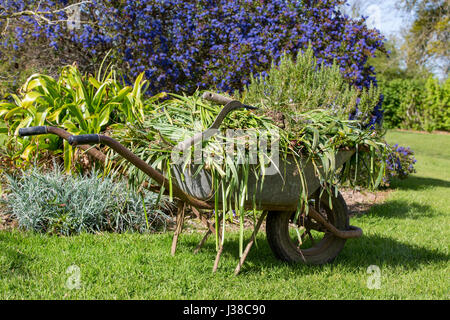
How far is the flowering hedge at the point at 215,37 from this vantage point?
5.90 meters

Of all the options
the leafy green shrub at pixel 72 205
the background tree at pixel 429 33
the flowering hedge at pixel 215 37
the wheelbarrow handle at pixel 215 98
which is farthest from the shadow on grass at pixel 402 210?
the background tree at pixel 429 33

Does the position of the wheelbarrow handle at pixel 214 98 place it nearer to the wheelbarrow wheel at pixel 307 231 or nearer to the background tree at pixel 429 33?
the wheelbarrow wheel at pixel 307 231

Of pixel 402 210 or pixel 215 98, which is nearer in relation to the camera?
pixel 215 98

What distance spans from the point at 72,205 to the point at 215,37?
339cm

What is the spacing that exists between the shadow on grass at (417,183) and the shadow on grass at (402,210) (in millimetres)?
1339

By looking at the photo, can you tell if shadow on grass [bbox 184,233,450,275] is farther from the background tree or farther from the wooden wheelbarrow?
the background tree

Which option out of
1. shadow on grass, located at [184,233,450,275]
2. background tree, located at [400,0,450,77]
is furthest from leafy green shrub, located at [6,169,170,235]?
background tree, located at [400,0,450,77]

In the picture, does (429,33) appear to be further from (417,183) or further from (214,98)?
(214,98)

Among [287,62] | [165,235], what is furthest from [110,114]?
[287,62]

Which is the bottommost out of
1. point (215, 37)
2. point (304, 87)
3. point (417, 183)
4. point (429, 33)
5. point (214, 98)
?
point (417, 183)

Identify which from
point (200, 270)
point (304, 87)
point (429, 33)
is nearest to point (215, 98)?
point (200, 270)

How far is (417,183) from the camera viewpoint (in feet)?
23.9

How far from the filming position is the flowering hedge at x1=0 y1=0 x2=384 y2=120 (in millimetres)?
5898
